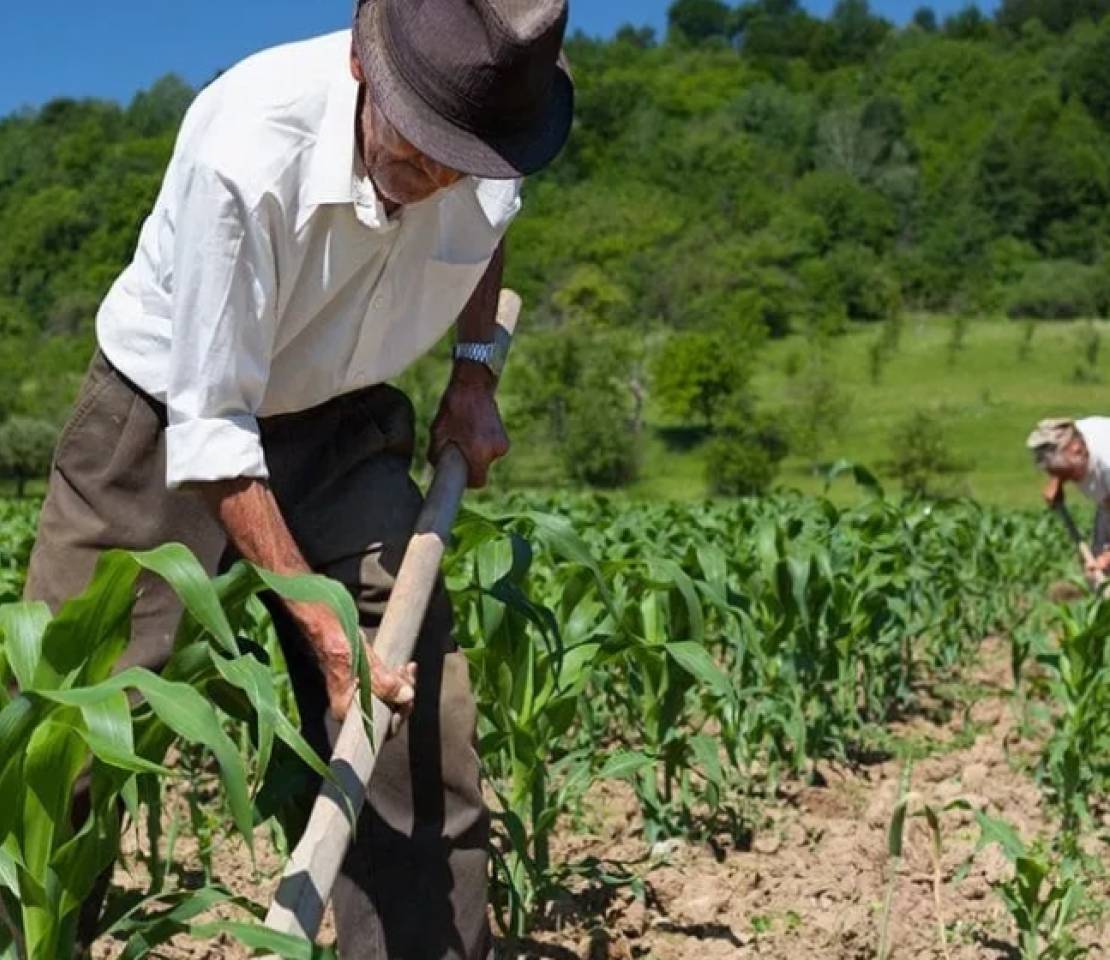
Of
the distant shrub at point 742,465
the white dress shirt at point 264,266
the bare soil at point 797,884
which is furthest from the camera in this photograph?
the distant shrub at point 742,465

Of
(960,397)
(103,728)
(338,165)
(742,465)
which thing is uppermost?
(960,397)

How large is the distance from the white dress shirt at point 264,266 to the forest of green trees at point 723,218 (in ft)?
117

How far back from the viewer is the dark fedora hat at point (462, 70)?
245 centimetres

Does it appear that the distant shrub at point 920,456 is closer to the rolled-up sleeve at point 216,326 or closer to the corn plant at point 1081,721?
the corn plant at point 1081,721

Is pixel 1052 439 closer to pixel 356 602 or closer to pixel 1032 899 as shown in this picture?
pixel 1032 899

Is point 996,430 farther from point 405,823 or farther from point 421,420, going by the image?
point 405,823

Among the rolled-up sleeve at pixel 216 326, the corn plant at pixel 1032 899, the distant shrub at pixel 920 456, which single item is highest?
the distant shrub at pixel 920 456

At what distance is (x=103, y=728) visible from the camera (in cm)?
196

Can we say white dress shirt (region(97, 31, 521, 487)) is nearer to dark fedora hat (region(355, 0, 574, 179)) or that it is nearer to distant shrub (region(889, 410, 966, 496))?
dark fedora hat (region(355, 0, 574, 179))

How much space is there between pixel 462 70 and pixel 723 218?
276ft

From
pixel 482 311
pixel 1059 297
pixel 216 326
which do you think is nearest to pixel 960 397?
pixel 1059 297

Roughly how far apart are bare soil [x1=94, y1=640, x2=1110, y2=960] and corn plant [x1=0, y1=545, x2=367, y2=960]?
0.81 meters

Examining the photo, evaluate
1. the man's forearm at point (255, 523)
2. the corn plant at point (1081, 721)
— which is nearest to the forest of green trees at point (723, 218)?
the corn plant at point (1081, 721)

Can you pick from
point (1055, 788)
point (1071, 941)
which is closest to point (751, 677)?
point (1055, 788)
